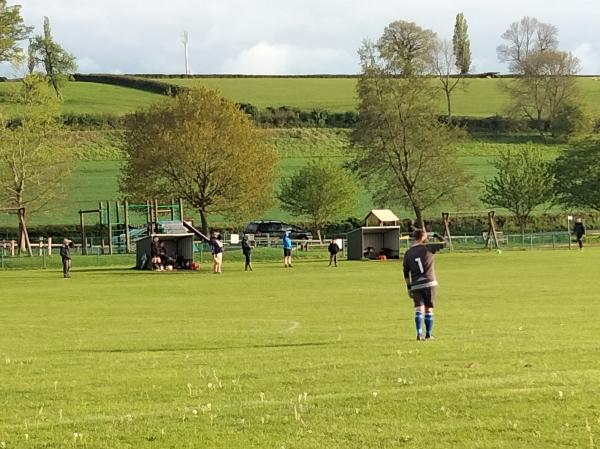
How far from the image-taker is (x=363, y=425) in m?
9.23

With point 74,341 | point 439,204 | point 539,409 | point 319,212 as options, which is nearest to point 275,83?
point 319,212

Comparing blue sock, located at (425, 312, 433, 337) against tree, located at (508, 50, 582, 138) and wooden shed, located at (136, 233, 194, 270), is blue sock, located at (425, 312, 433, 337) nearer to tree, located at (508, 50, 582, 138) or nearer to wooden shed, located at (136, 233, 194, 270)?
wooden shed, located at (136, 233, 194, 270)

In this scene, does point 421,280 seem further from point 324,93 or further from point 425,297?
point 324,93

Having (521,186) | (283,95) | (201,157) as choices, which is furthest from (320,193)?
(283,95)

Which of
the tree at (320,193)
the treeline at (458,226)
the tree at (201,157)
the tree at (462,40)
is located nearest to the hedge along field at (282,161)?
the treeline at (458,226)

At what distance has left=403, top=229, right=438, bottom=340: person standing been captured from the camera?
1662 cm

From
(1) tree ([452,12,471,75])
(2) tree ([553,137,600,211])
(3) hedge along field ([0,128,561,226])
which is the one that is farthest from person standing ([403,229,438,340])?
(1) tree ([452,12,471,75])

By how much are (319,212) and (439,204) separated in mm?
11714

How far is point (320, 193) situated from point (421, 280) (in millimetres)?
65145

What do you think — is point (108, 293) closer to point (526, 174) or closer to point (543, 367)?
point (543, 367)

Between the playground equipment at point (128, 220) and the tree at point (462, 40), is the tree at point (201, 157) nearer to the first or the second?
the playground equipment at point (128, 220)

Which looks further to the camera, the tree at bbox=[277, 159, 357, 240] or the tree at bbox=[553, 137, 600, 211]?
the tree at bbox=[277, 159, 357, 240]

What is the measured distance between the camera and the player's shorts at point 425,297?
16.7 meters

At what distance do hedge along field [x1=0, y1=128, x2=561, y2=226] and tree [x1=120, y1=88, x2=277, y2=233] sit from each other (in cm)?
1791
